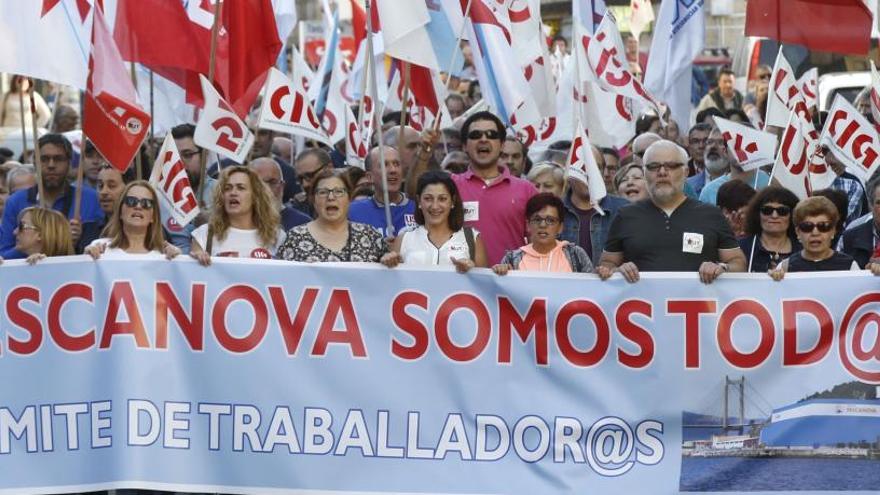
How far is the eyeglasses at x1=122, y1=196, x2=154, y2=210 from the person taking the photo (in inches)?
354

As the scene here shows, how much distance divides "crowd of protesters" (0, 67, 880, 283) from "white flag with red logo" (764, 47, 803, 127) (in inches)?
55.9

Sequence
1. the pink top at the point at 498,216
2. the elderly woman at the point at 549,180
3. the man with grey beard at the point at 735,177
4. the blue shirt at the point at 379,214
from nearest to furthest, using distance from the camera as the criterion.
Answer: the pink top at the point at 498,216 → the blue shirt at the point at 379,214 → the elderly woman at the point at 549,180 → the man with grey beard at the point at 735,177

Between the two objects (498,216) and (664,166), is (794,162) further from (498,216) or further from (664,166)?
(498,216)

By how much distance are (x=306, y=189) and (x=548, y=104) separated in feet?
5.36

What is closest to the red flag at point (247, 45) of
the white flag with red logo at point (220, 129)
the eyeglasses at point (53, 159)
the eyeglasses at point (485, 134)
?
the white flag with red logo at point (220, 129)

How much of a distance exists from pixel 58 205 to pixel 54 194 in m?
0.19

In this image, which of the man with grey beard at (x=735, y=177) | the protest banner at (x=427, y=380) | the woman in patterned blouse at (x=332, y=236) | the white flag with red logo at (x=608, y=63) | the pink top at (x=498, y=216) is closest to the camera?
the protest banner at (x=427, y=380)

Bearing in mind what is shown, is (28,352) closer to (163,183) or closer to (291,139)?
(163,183)

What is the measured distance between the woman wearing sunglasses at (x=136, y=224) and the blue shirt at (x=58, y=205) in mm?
1657

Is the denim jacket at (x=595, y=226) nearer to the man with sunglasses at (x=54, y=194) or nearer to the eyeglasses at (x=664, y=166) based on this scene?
the eyeglasses at (x=664, y=166)

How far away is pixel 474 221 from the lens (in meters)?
10.0

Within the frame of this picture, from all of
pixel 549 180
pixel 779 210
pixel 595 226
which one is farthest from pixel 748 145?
pixel 779 210

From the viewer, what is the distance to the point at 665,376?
8641 millimetres

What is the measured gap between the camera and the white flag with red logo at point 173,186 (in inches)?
403
